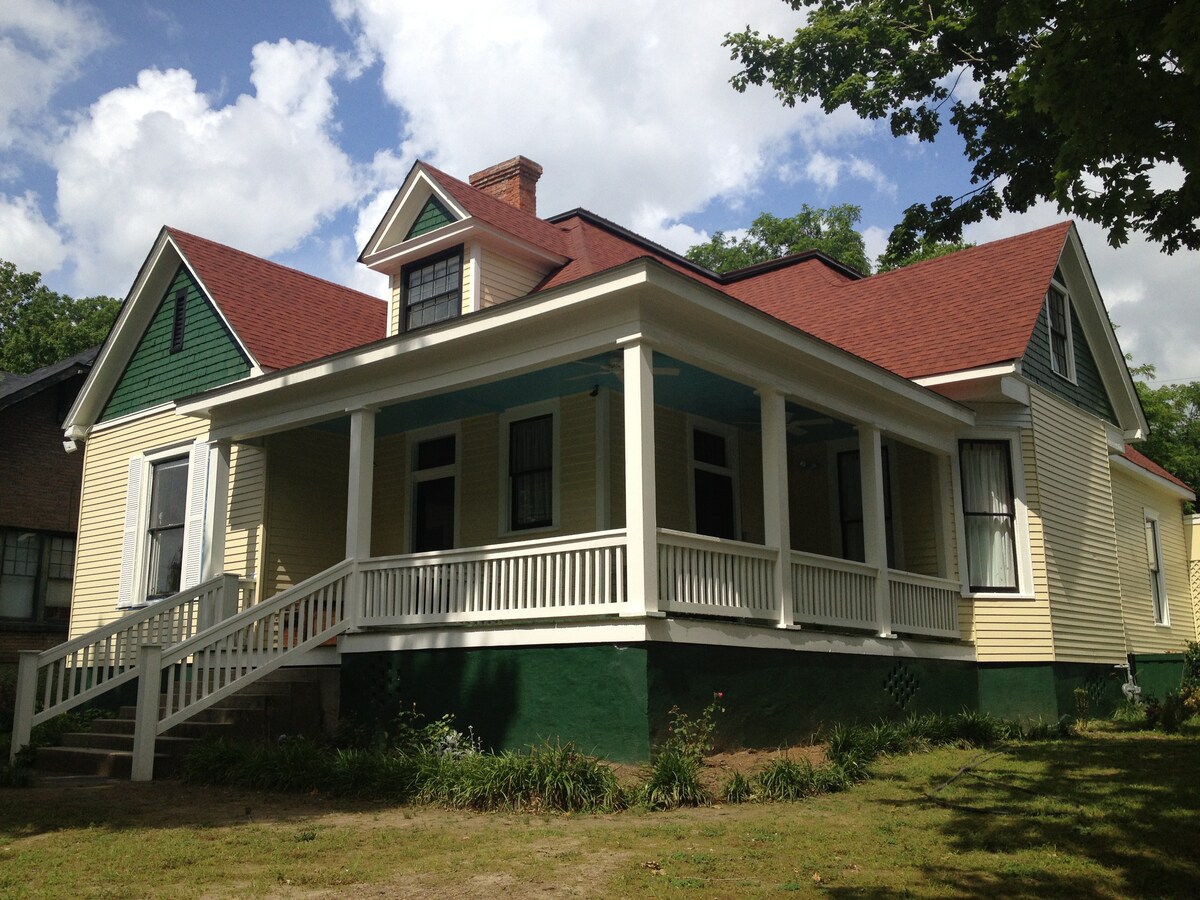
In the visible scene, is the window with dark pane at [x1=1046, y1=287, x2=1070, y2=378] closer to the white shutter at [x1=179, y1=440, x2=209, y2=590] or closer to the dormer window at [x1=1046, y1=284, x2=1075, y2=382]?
the dormer window at [x1=1046, y1=284, x2=1075, y2=382]

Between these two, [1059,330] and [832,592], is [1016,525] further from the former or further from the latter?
[832,592]

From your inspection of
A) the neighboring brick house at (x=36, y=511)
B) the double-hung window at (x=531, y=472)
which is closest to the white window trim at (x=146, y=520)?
the double-hung window at (x=531, y=472)

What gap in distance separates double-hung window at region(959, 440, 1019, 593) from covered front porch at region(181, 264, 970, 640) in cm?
41

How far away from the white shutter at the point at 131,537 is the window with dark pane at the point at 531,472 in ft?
21.1

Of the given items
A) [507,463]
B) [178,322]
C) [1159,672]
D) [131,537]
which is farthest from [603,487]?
[1159,672]

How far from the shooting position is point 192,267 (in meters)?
18.2

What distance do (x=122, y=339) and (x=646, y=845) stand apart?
49.8ft

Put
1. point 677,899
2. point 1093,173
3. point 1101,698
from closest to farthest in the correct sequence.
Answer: point 677,899, point 1093,173, point 1101,698

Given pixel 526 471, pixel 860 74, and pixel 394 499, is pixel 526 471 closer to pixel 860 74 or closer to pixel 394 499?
pixel 394 499

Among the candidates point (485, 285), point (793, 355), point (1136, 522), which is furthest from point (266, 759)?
point (1136, 522)

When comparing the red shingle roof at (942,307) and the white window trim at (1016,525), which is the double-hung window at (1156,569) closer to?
the red shingle roof at (942,307)

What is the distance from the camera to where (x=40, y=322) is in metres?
45.3

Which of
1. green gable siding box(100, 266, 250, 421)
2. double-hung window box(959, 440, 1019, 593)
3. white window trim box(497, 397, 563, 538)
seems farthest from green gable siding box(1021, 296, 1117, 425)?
green gable siding box(100, 266, 250, 421)

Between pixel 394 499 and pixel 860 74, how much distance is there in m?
9.60
